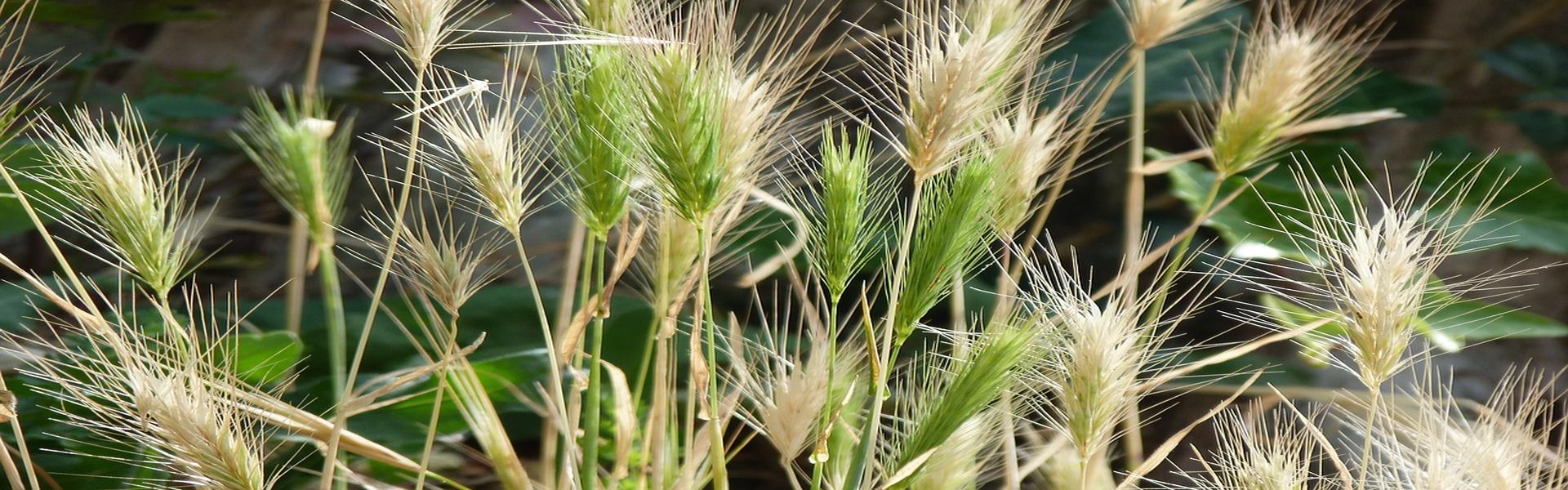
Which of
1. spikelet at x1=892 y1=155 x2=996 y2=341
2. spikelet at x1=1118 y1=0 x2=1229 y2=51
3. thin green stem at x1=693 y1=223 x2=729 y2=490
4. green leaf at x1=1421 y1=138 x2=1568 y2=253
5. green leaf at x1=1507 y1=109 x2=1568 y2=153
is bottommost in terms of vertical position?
thin green stem at x1=693 y1=223 x2=729 y2=490

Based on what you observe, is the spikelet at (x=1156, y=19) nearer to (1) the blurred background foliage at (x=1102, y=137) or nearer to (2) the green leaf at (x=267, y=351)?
(1) the blurred background foliage at (x=1102, y=137)

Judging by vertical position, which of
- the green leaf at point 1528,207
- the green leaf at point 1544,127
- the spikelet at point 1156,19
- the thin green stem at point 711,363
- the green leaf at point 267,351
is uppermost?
the green leaf at point 1544,127

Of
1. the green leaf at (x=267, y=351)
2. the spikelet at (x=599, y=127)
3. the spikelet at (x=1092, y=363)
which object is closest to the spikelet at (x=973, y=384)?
the spikelet at (x=1092, y=363)

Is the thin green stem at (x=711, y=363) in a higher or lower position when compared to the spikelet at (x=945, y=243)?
lower

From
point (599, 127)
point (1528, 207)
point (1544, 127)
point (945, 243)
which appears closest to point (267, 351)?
point (599, 127)

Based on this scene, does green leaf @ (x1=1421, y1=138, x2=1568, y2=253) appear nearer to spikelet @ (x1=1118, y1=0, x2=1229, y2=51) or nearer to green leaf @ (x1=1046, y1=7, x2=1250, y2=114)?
green leaf @ (x1=1046, y1=7, x2=1250, y2=114)

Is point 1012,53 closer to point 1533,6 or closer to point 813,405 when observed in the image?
point 813,405

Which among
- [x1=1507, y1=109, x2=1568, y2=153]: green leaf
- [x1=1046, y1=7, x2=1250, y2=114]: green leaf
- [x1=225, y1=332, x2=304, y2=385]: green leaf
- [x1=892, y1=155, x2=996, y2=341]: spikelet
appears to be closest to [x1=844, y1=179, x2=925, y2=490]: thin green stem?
[x1=892, y1=155, x2=996, y2=341]: spikelet

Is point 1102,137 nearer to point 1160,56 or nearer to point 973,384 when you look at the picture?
point 1160,56

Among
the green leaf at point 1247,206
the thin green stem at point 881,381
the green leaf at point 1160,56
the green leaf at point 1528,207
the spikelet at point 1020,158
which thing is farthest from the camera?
the green leaf at point 1160,56
